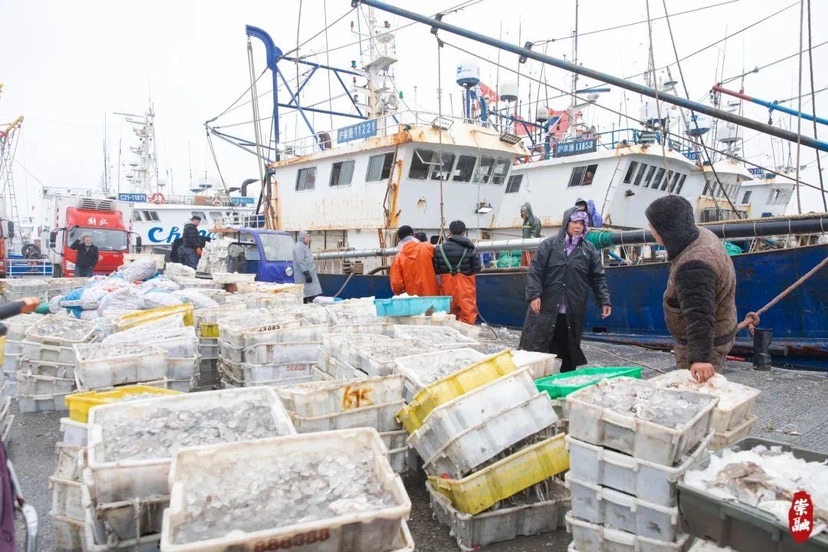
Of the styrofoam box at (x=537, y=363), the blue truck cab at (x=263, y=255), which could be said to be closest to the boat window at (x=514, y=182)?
the blue truck cab at (x=263, y=255)

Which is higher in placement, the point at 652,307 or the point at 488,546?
the point at 652,307

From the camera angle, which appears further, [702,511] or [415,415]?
[415,415]

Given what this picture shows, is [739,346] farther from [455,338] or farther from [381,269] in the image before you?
[381,269]

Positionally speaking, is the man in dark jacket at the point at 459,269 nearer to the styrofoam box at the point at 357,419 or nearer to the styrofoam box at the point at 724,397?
the styrofoam box at the point at 357,419

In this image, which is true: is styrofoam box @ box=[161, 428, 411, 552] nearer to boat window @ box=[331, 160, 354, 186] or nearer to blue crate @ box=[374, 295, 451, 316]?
blue crate @ box=[374, 295, 451, 316]

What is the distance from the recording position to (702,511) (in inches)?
76.0

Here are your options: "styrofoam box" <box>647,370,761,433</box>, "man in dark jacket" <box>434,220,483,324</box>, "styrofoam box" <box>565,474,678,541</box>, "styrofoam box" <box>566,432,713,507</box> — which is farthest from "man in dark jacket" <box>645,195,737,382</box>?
"man in dark jacket" <box>434,220,483,324</box>

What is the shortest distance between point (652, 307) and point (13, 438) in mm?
7507

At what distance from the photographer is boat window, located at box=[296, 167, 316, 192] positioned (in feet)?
45.5

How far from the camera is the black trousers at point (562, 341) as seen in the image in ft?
15.8

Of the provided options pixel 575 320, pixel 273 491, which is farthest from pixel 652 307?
pixel 273 491

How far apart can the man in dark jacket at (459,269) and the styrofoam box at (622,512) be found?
14.3 ft

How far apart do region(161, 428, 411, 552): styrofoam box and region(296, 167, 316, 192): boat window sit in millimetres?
12096

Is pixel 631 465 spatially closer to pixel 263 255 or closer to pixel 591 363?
pixel 591 363
